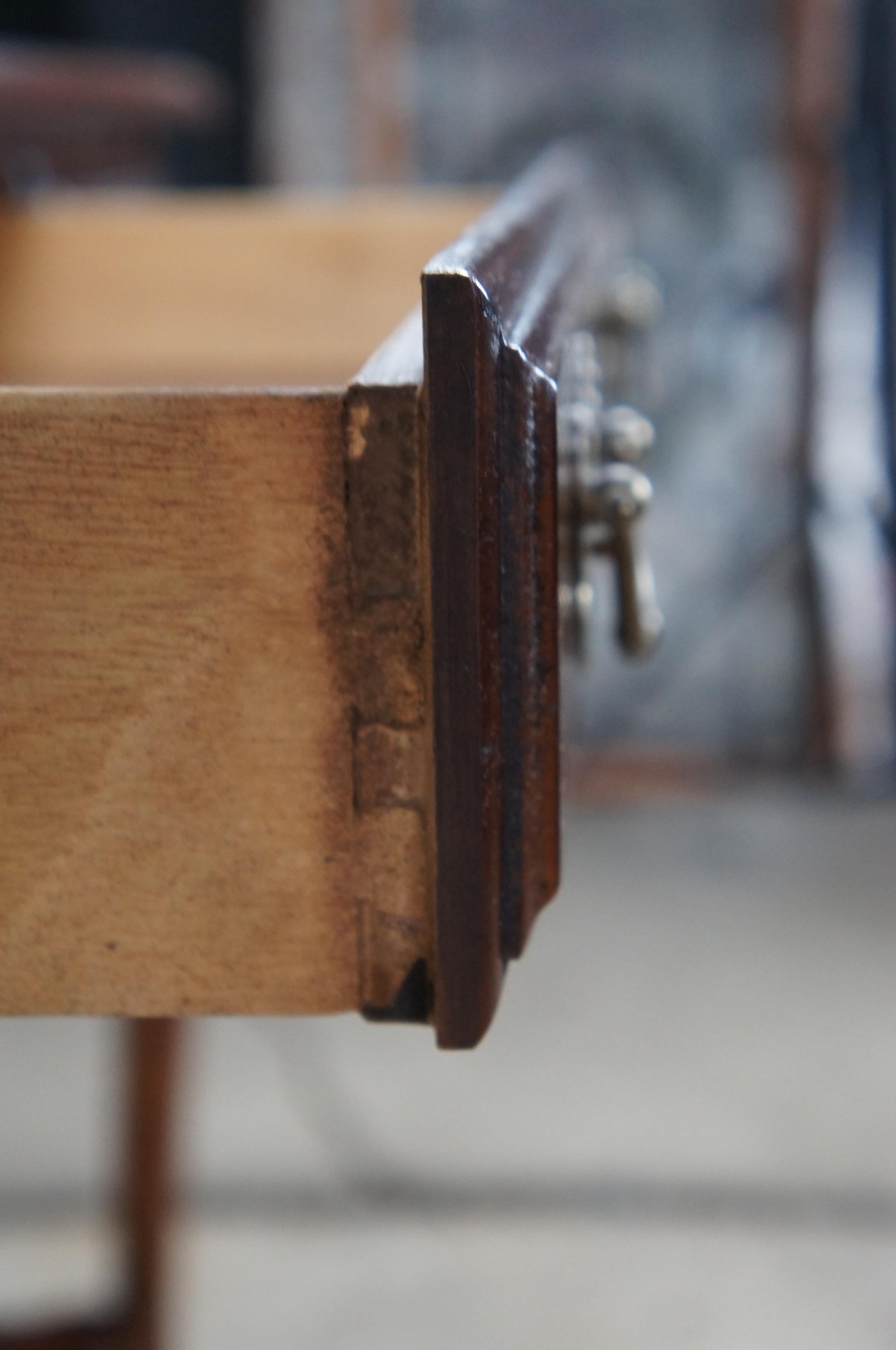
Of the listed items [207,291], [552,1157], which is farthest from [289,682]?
[552,1157]

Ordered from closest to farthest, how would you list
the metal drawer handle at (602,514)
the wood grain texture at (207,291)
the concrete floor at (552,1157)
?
the metal drawer handle at (602,514) < the wood grain texture at (207,291) < the concrete floor at (552,1157)

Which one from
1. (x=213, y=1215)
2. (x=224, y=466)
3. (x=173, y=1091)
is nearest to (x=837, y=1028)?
(x=213, y=1215)

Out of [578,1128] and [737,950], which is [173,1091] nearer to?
[578,1128]

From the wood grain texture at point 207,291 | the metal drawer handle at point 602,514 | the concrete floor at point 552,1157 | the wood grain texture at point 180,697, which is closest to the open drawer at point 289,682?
the wood grain texture at point 180,697

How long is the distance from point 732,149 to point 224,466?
3.06 meters

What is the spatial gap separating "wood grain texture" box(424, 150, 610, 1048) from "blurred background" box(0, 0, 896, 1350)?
1009mm

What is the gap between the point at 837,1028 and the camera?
2359 mm

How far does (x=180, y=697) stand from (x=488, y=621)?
8 centimetres

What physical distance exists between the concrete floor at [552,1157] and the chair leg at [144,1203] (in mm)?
60

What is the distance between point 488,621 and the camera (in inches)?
12.5

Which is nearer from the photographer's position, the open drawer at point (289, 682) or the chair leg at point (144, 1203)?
the open drawer at point (289, 682)

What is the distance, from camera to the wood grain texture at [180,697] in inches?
12.9

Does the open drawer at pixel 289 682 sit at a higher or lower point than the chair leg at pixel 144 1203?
higher

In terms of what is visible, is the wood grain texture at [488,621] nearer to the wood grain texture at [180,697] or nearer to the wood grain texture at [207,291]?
the wood grain texture at [180,697]
